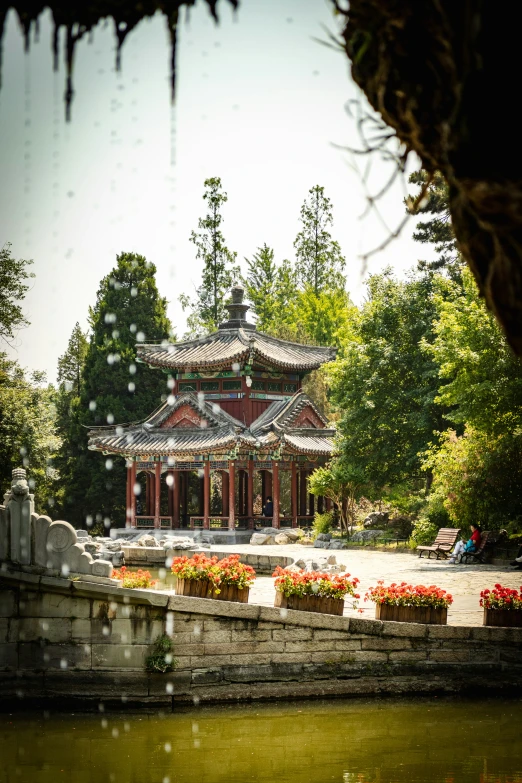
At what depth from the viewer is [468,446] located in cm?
2320

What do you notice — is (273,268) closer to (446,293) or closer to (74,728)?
(446,293)

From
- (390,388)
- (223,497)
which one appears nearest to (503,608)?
(390,388)

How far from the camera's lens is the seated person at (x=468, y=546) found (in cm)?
2253

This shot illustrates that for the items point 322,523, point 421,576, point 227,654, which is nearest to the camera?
point 227,654

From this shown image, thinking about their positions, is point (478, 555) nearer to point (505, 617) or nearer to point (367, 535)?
point (367, 535)

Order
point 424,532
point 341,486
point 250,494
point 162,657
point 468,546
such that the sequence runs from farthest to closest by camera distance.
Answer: point 250,494 < point 341,486 < point 424,532 < point 468,546 < point 162,657

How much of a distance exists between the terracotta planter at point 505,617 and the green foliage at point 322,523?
19.5m

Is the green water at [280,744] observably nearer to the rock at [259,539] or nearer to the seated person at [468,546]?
the seated person at [468,546]

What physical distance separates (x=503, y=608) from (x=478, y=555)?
10233 mm

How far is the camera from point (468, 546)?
22.6 metres

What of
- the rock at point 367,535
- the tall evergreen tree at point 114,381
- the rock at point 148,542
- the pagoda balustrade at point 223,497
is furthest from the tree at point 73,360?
the rock at point 367,535

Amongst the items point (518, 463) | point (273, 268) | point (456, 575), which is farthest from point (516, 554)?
point (273, 268)

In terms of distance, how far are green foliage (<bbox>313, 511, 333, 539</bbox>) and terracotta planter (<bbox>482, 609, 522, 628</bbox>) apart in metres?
19.5

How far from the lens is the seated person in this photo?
73.9 feet
